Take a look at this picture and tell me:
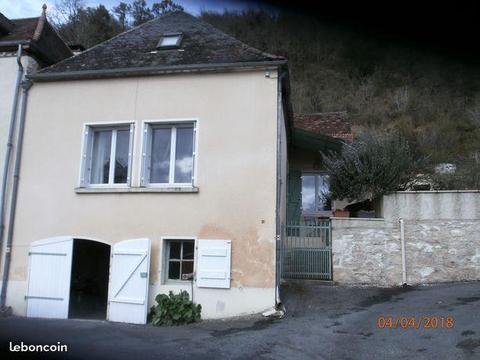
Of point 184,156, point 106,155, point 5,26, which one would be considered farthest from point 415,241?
point 5,26

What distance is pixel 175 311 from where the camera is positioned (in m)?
8.47

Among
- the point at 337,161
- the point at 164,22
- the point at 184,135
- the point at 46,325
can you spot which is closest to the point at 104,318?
the point at 46,325

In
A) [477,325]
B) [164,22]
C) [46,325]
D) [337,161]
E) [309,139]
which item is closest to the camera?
[477,325]

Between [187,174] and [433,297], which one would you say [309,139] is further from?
[433,297]

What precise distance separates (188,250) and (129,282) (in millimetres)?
1324

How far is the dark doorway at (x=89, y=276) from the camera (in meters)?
10.8

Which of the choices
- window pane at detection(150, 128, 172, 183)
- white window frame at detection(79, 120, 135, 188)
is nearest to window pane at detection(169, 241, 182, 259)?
window pane at detection(150, 128, 172, 183)

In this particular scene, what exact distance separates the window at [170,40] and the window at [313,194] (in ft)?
20.9

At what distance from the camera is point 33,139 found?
10.2 meters

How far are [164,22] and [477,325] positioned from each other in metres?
10.1

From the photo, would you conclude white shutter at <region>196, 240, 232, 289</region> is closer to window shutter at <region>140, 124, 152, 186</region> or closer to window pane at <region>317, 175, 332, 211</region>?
window shutter at <region>140, 124, 152, 186</region>

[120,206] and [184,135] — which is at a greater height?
[184,135]
